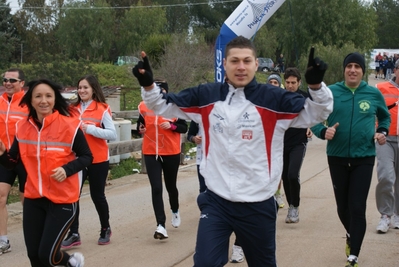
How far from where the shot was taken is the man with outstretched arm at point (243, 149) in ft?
15.6

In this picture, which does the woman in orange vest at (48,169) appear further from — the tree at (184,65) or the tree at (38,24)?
the tree at (38,24)

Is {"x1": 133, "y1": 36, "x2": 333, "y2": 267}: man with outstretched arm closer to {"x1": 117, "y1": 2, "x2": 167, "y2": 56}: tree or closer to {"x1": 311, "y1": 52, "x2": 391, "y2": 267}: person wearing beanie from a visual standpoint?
{"x1": 311, "y1": 52, "x2": 391, "y2": 267}: person wearing beanie

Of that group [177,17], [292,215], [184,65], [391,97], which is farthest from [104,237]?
[177,17]

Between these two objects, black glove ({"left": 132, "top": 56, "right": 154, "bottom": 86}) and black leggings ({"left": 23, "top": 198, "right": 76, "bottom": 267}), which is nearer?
black glove ({"left": 132, "top": 56, "right": 154, "bottom": 86})

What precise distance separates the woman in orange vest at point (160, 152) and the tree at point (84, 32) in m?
45.0

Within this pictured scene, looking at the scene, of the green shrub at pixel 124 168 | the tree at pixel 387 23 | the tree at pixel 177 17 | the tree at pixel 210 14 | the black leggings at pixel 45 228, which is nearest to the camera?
the black leggings at pixel 45 228

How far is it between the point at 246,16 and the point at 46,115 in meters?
6.64

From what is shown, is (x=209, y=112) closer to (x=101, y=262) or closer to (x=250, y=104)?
(x=250, y=104)

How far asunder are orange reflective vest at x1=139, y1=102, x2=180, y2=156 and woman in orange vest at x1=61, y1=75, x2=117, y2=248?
0.63 meters

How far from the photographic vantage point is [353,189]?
22.2 ft

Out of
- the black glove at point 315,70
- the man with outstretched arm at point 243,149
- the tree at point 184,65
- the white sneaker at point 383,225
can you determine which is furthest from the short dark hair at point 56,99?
the tree at point 184,65

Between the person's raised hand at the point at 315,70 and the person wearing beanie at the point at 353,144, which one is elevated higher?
the person's raised hand at the point at 315,70

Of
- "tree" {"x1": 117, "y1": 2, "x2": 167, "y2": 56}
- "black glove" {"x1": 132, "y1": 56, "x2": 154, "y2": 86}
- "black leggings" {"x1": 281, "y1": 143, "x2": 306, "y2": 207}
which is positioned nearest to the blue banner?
"black leggings" {"x1": 281, "y1": 143, "x2": 306, "y2": 207}

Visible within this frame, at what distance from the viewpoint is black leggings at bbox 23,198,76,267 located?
5.64 m
